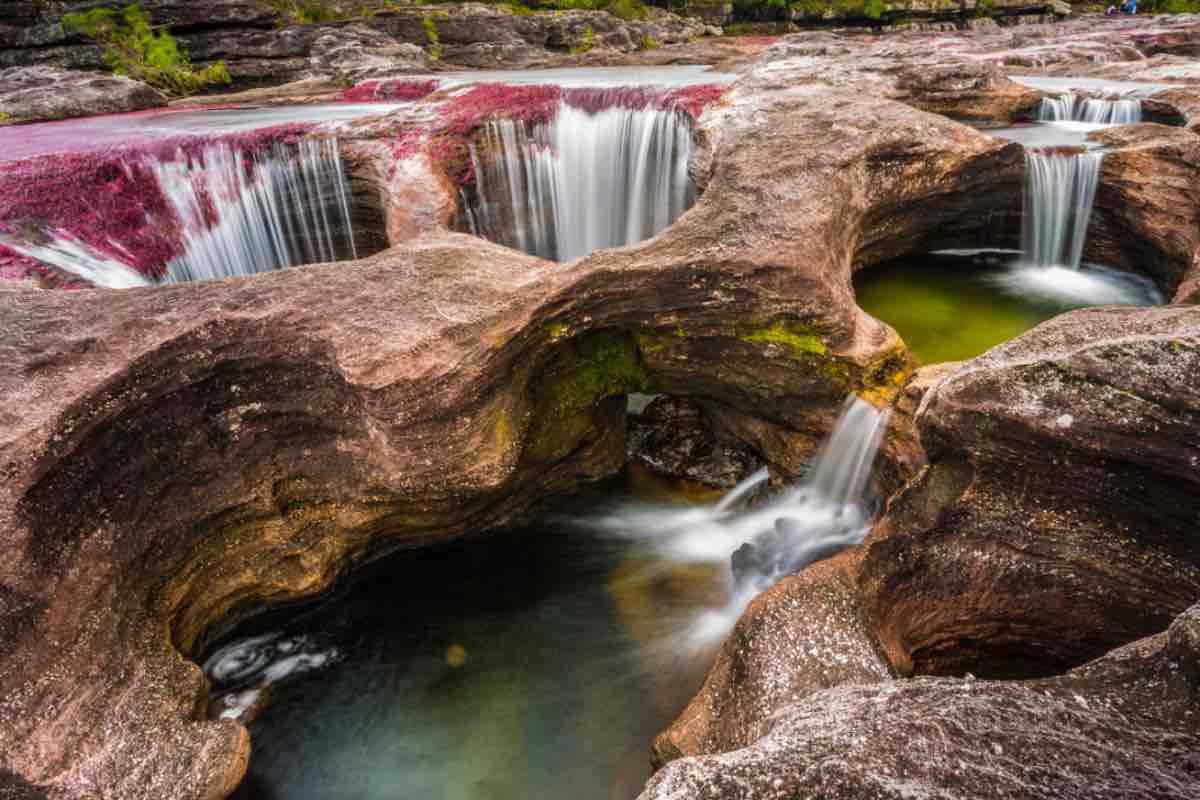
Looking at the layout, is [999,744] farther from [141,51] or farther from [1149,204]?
[141,51]

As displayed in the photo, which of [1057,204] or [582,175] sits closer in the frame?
[1057,204]

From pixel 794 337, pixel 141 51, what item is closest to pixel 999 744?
pixel 794 337

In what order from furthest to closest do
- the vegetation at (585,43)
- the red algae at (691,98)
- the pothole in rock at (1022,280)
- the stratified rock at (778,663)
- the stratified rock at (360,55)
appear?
1. the vegetation at (585,43)
2. the stratified rock at (360,55)
3. the red algae at (691,98)
4. the pothole in rock at (1022,280)
5. the stratified rock at (778,663)

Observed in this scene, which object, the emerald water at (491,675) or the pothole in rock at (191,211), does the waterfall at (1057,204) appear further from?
the pothole in rock at (191,211)

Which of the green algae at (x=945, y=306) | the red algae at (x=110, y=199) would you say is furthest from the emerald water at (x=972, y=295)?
the red algae at (x=110, y=199)

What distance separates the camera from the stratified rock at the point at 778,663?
425 cm

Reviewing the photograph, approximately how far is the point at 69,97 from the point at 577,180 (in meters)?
12.0

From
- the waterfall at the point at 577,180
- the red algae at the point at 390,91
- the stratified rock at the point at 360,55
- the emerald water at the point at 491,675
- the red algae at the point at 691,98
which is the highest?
the stratified rock at the point at 360,55

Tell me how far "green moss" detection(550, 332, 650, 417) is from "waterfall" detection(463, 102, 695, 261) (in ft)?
14.9

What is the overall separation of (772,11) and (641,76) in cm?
2447

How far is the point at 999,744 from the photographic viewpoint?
7.43 ft

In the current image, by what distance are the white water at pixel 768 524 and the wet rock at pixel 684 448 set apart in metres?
0.27

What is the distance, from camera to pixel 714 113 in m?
8.34

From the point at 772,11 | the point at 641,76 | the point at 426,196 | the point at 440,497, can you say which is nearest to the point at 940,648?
the point at 440,497
